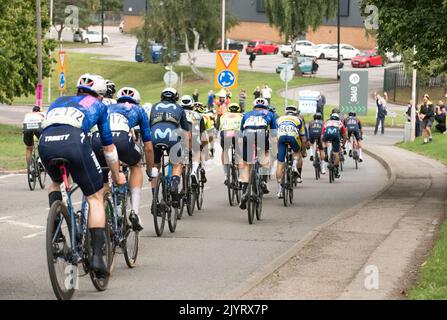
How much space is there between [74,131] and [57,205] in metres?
0.69

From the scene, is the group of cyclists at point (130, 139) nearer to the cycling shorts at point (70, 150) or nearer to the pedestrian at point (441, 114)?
the cycling shorts at point (70, 150)

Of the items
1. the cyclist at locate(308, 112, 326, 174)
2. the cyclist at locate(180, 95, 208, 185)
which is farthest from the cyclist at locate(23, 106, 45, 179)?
the cyclist at locate(308, 112, 326, 174)

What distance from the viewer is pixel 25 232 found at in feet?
54.3

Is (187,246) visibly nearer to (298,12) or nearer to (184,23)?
(298,12)

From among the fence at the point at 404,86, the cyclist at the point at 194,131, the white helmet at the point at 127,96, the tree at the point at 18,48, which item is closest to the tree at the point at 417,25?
the cyclist at the point at 194,131

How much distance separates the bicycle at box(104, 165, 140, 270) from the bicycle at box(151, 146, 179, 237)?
7.89 feet

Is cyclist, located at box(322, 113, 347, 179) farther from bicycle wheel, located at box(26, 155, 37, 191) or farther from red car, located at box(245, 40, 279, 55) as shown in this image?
red car, located at box(245, 40, 279, 55)

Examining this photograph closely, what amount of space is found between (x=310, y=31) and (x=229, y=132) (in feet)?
277

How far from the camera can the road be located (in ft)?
38.6

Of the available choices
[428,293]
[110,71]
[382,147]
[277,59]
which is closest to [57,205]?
[428,293]

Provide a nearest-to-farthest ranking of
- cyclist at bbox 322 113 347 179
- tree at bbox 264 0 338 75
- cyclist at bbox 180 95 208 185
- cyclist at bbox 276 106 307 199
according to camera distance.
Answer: cyclist at bbox 180 95 208 185, cyclist at bbox 276 106 307 199, cyclist at bbox 322 113 347 179, tree at bbox 264 0 338 75

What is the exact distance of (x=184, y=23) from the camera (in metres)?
80.9

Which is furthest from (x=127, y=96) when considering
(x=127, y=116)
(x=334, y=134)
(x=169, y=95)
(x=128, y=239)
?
(x=334, y=134)

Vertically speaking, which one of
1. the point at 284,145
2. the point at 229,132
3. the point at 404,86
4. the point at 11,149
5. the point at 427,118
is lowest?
the point at 11,149
